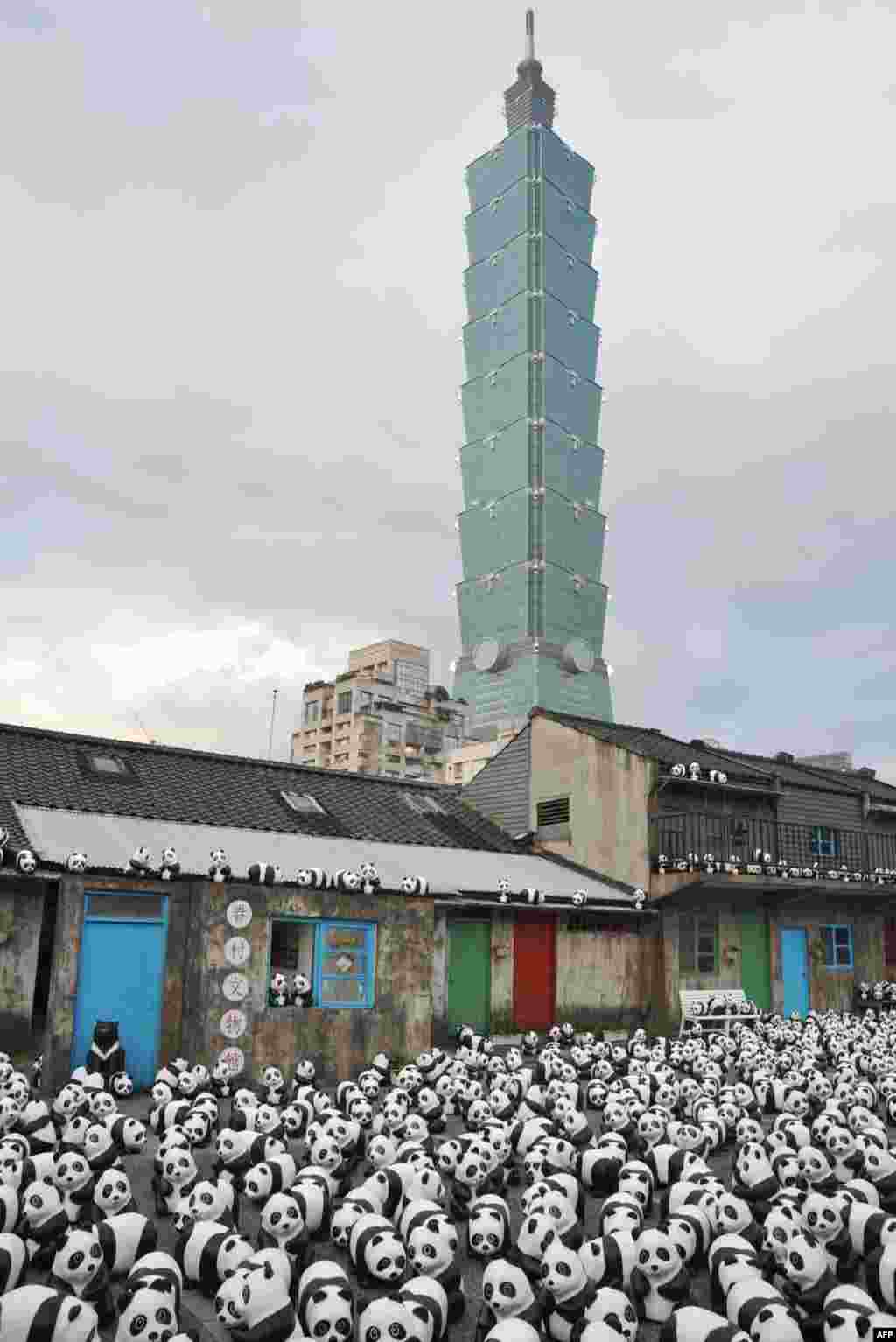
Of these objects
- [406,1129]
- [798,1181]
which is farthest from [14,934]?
[798,1181]

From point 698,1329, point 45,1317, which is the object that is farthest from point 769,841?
point 45,1317

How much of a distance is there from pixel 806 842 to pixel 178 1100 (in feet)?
78.4

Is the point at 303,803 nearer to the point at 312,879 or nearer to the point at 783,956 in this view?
the point at 312,879

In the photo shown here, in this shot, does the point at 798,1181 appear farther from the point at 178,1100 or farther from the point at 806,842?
the point at 806,842

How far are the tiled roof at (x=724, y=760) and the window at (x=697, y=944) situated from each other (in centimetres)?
417

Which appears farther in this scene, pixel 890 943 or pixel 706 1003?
pixel 890 943

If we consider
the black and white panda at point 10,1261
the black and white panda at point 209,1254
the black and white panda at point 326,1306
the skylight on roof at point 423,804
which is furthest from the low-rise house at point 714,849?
the black and white panda at point 10,1261

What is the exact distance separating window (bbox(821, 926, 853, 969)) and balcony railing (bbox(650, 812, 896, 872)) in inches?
78.0

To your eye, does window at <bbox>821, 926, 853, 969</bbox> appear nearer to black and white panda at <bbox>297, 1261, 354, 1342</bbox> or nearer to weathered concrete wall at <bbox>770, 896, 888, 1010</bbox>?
weathered concrete wall at <bbox>770, 896, 888, 1010</bbox>

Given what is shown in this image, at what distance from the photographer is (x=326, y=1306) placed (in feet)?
23.0

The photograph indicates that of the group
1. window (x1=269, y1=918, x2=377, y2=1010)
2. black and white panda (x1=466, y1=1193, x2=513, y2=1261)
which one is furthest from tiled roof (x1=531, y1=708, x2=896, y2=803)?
black and white panda (x1=466, y1=1193, x2=513, y2=1261)

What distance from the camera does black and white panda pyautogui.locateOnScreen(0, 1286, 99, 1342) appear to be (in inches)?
259

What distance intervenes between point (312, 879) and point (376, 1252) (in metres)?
10.8

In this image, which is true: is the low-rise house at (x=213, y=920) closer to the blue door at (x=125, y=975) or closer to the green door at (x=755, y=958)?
the blue door at (x=125, y=975)
